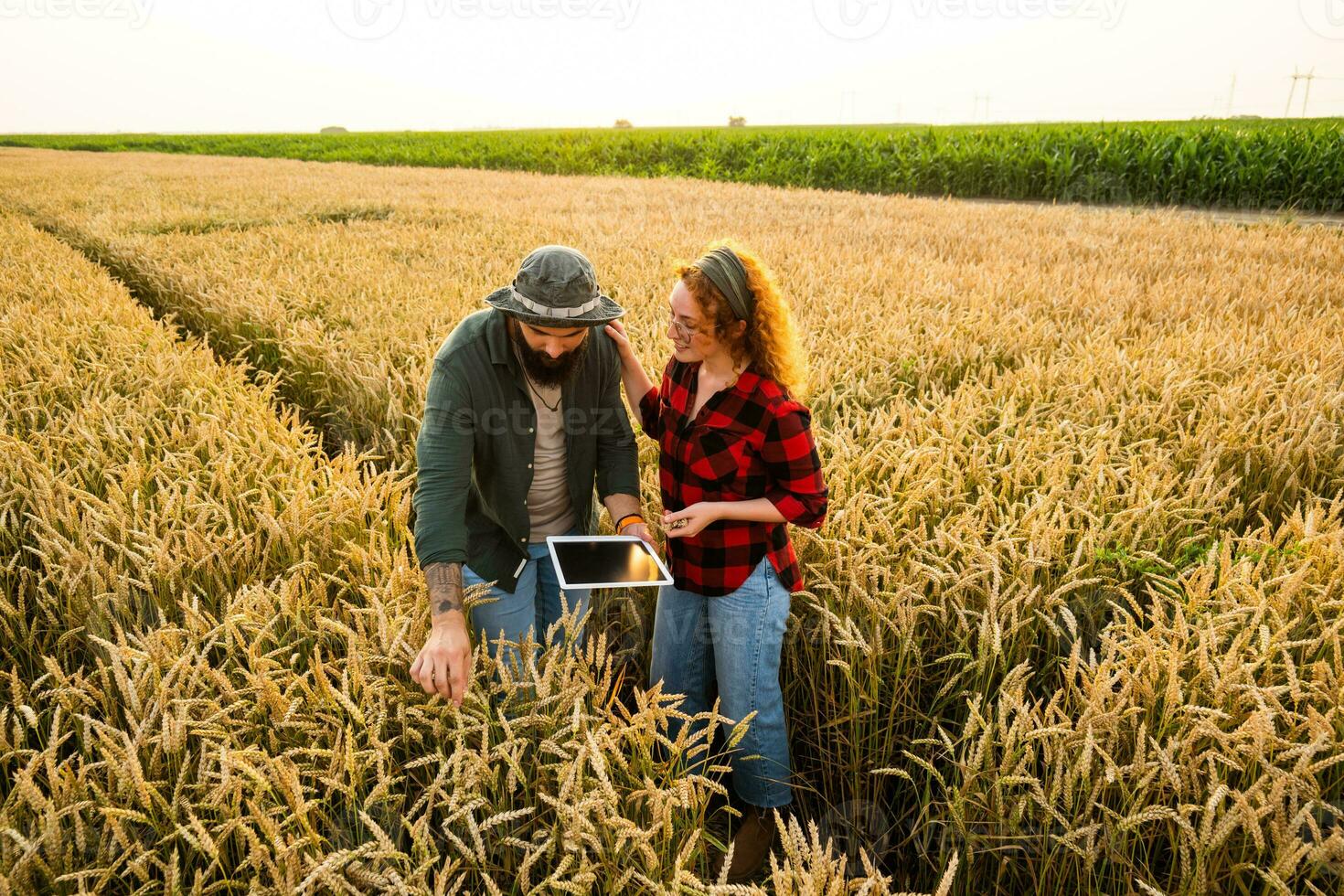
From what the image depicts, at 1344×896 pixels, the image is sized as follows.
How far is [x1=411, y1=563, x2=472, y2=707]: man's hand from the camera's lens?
64.9 inches

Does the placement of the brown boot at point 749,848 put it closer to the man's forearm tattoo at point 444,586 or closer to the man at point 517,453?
the man at point 517,453

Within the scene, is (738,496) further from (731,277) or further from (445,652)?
(445,652)

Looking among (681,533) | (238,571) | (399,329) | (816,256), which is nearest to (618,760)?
(681,533)

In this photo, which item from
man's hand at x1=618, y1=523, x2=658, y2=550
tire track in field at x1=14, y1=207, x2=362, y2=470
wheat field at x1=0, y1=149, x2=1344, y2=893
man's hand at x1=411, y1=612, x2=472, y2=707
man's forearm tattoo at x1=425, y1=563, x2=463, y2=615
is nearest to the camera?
wheat field at x1=0, y1=149, x2=1344, y2=893

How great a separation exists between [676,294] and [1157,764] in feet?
4.88

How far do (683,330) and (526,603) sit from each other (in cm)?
103

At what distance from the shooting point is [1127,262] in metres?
7.44

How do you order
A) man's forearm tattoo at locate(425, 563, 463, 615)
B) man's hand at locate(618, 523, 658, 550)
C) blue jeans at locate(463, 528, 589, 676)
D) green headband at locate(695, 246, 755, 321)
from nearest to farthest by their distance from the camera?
man's forearm tattoo at locate(425, 563, 463, 615), green headband at locate(695, 246, 755, 321), man's hand at locate(618, 523, 658, 550), blue jeans at locate(463, 528, 589, 676)

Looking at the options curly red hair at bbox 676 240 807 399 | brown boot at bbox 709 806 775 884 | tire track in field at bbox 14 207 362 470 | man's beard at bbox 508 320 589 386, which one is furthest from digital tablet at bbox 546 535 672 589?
tire track in field at bbox 14 207 362 470

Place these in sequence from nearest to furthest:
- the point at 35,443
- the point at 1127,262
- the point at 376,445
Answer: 1. the point at 35,443
2. the point at 376,445
3. the point at 1127,262

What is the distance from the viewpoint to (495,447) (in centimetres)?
215

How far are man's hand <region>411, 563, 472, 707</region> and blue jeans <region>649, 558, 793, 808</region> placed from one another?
2.21 ft

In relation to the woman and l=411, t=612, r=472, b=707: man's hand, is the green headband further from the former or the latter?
l=411, t=612, r=472, b=707: man's hand

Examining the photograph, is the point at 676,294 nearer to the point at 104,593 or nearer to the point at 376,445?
the point at 104,593
